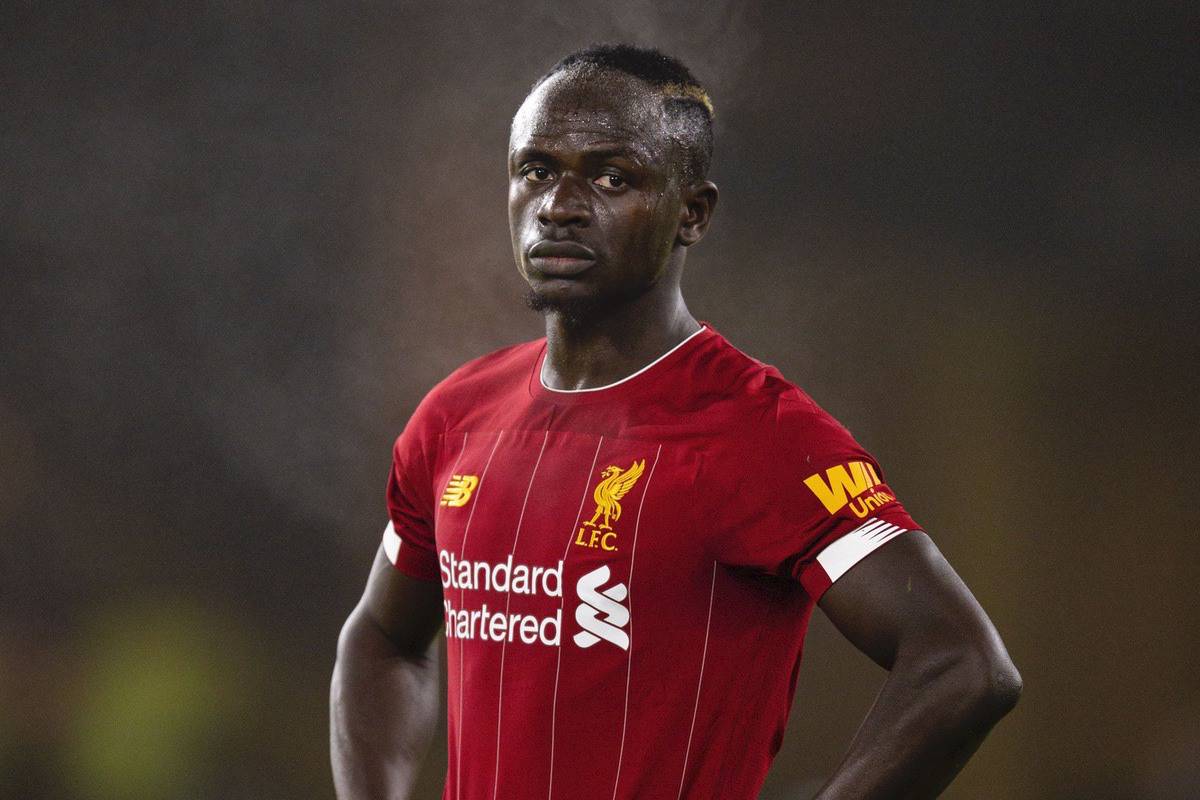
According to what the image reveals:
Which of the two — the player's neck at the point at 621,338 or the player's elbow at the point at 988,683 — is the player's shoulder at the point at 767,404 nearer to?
the player's neck at the point at 621,338

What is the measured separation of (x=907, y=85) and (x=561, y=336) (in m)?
1.41

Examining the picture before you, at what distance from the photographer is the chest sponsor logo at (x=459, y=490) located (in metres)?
1.24

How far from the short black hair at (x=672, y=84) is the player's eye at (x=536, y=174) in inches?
3.5

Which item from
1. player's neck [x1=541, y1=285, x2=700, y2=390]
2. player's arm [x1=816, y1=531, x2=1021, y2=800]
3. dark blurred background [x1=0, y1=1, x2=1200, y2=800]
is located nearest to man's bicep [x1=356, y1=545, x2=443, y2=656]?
player's neck [x1=541, y1=285, x2=700, y2=390]

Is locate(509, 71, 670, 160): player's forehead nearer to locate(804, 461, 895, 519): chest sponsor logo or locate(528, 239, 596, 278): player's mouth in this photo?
locate(528, 239, 596, 278): player's mouth

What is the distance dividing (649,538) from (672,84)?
1.39 feet

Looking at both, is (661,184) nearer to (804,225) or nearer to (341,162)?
(804,225)

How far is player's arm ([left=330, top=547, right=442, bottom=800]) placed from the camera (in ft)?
4.48

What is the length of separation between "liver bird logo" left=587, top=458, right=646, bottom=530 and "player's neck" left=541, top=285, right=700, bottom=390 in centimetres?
11

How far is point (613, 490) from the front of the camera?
115 cm

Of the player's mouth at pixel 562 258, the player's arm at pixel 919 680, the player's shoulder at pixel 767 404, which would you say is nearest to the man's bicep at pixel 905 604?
the player's arm at pixel 919 680

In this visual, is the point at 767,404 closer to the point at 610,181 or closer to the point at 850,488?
the point at 850,488

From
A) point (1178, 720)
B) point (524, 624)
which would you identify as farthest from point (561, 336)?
point (1178, 720)

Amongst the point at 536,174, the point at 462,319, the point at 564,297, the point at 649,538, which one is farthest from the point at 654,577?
the point at 462,319
